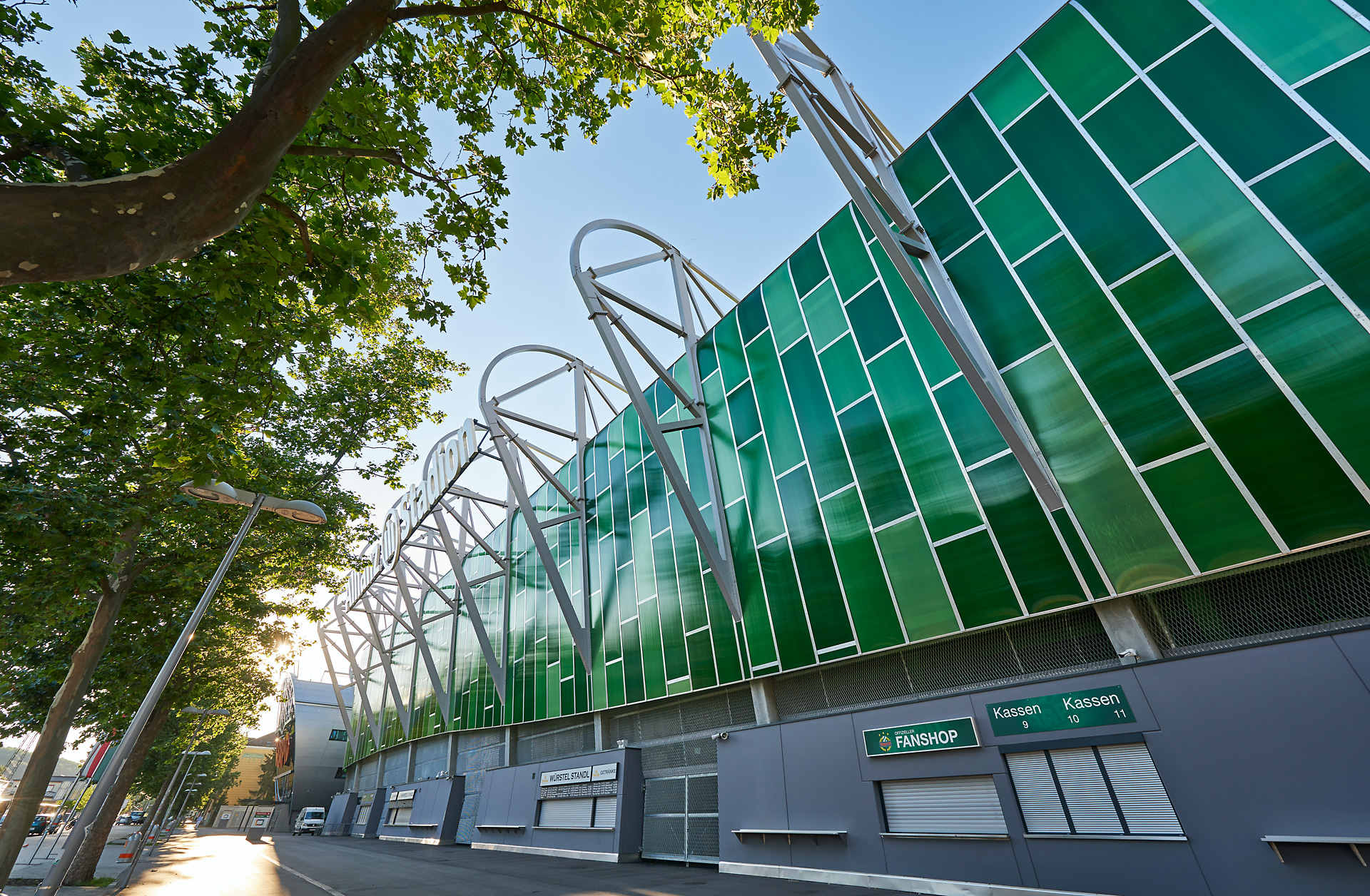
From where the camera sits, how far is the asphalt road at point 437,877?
37.1 feet

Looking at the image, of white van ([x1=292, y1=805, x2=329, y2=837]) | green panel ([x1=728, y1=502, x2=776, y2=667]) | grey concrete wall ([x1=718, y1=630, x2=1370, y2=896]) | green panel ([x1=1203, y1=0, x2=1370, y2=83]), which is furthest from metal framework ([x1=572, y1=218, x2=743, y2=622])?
white van ([x1=292, y1=805, x2=329, y2=837])

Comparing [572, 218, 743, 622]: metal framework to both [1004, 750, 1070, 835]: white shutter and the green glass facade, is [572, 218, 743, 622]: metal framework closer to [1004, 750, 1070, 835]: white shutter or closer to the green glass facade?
the green glass facade

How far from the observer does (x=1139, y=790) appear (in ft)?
27.0

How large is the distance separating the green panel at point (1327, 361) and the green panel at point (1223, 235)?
0.35 m

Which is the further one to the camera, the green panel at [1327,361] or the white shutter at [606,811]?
the white shutter at [606,811]

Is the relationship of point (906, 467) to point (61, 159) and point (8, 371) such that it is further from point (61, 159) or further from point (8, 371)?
point (8, 371)

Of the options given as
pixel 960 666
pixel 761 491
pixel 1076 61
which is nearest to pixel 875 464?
pixel 761 491

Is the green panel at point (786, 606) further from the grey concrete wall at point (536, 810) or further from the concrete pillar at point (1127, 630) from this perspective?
the grey concrete wall at point (536, 810)

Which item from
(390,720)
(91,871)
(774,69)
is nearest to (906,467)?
(774,69)

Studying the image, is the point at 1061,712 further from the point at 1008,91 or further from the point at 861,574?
the point at 1008,91

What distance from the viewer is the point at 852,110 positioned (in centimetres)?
1360

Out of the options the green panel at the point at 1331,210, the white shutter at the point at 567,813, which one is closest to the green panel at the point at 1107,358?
the green panel at the point at 1331,210

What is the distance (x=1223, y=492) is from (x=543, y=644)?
2257 cm

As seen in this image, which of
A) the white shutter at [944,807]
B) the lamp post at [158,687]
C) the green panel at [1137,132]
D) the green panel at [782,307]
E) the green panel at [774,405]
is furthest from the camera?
the green panel at [782,307]
